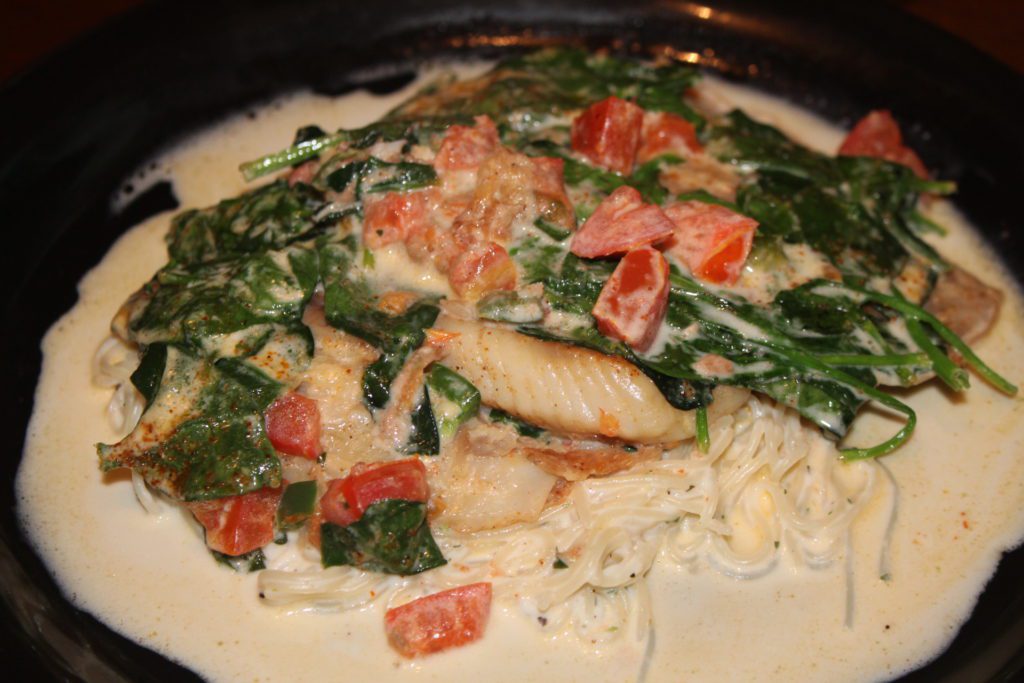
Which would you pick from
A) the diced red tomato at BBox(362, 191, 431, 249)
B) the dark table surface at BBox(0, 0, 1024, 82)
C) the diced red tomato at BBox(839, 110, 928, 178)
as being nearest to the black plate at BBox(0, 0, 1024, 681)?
the diced red tomato at BBox(839, 110, 928, 178)

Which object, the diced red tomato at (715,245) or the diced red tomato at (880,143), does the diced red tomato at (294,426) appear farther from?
the diced red tomato at (880,143)

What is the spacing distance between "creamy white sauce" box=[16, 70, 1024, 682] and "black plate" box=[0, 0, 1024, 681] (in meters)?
0.17

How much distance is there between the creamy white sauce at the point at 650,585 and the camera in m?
4.38

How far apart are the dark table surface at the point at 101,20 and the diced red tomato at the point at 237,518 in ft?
15.6

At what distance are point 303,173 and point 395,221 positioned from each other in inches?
34.8

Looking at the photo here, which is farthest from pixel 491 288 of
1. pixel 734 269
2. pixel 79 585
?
pixel 79 585

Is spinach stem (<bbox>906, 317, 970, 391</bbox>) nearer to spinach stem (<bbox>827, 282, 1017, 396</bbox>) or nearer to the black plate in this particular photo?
spinach stem (<bbox>827, 282, 1017, 396</bbox>)

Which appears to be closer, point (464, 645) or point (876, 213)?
point (464, 645)

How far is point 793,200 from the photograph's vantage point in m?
5.29

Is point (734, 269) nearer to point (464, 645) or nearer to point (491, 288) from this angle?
point (491, 288)

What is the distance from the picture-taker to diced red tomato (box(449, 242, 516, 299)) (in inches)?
183

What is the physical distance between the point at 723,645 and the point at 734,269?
181 cm

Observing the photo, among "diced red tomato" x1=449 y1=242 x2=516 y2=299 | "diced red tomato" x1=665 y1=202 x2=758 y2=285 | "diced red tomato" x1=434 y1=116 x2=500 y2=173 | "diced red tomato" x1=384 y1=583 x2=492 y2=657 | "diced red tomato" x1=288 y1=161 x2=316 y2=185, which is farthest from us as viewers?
"diced red tomato" x1=288 y1=161 x2=316 y2=185

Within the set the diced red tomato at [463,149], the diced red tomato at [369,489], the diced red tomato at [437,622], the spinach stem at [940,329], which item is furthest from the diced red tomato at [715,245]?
the diced red tomato at [437,622]
